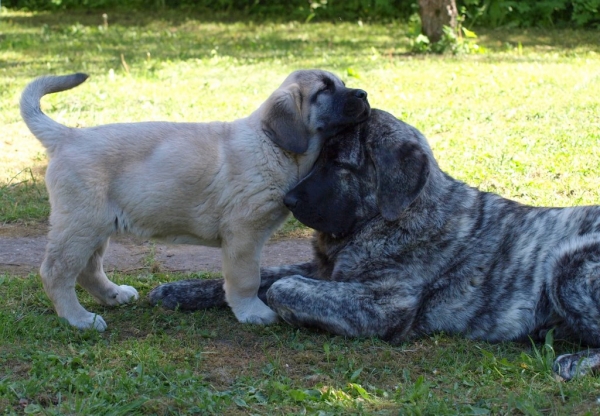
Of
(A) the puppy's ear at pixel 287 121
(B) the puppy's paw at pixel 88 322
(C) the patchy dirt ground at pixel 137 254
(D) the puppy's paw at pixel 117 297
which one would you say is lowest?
(C) the patchy dirt ground at pixel 137 254

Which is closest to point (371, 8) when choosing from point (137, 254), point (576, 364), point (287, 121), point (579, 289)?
point (137, 254)

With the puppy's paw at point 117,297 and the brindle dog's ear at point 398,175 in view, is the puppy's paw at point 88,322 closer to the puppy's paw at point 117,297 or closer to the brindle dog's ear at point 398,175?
the puppy's paw at point 117,297

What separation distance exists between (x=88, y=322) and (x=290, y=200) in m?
1.36

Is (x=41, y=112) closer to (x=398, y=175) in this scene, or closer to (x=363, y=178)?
(x=363, y=178)

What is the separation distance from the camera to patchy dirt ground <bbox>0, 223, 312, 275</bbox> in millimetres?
6371

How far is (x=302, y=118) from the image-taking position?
532cm

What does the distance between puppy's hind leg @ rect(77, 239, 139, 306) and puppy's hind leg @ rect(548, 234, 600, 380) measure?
2.60 metres

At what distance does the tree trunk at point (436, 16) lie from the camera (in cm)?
1440

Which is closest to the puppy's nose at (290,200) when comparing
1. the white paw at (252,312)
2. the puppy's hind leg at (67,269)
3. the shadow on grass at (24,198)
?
the white paw at (252,312)

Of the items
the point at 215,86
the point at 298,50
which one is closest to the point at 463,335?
the point at 215,86

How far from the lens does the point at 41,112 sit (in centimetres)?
516

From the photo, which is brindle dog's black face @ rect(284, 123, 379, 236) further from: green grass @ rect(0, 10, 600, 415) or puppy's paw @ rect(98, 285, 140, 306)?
puppy's paw @ rect(98, 285, 140, 306)

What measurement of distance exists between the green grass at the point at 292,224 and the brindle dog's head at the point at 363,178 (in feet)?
2.37

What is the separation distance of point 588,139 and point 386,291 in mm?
4967
